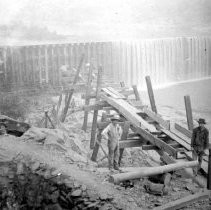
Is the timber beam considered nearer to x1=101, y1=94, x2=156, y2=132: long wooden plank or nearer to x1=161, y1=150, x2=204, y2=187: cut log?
x1=101, y1=94, x2=156, y2=132: long wooden plank

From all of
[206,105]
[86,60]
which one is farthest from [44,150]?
[206,105]

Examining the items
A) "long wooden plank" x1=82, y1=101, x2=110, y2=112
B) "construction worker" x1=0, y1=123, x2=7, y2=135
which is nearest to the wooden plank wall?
"long wooden plank" x1=82, y1=101, x2=110, y2=112

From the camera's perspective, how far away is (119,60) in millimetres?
22969

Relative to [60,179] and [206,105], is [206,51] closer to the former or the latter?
[206,105]

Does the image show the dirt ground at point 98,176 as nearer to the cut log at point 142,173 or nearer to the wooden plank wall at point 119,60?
the cut log at point 142,173

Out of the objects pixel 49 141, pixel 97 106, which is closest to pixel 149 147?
pixel 49 141

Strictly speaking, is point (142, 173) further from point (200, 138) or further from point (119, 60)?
point (119, 60)

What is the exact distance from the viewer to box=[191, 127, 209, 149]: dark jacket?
771 cm

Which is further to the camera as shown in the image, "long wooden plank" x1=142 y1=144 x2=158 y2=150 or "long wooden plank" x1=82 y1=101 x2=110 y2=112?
"long wooden plank" x1=82 y1=101 x2=110 y2=112

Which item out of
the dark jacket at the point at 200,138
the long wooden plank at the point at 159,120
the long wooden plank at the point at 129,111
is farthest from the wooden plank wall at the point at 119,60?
the dark jacket at the point at 200,138

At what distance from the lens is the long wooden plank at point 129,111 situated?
8.41m

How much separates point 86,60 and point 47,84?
136 inches

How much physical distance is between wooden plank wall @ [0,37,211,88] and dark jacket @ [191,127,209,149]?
658 centimetres

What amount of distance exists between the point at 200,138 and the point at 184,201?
81.7 inches
